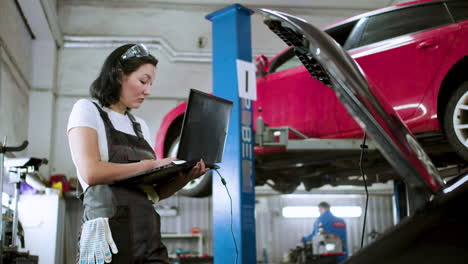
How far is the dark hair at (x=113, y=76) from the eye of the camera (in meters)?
1.58

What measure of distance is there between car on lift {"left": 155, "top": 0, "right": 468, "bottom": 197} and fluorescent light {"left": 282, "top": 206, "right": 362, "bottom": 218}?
282 inches

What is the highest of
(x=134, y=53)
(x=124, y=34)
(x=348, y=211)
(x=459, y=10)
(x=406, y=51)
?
(x=124, y=34)

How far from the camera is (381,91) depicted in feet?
9.08

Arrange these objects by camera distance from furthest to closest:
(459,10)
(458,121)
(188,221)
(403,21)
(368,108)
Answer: (188,221) → (403,21) → (459,10) → (458,121) → (368,108)

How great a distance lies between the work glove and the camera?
1340 millimetres

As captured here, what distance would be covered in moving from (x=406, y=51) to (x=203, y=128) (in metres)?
2.39

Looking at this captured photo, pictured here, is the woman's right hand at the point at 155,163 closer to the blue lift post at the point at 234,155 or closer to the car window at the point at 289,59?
the blue lift post at the point at 234,155

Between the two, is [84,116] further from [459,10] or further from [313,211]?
[313,211]

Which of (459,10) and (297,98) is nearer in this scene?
(459,10)

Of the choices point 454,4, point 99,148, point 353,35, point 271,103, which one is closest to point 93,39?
point 271,103

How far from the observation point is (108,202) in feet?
4.59

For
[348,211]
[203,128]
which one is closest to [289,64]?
[203,128]

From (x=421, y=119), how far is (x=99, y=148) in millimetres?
2589

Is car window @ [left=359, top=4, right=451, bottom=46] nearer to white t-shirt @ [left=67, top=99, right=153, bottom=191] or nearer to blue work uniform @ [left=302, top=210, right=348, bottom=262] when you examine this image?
white t-shirt @ [left=67, top=99, right=153, bottom=191]
